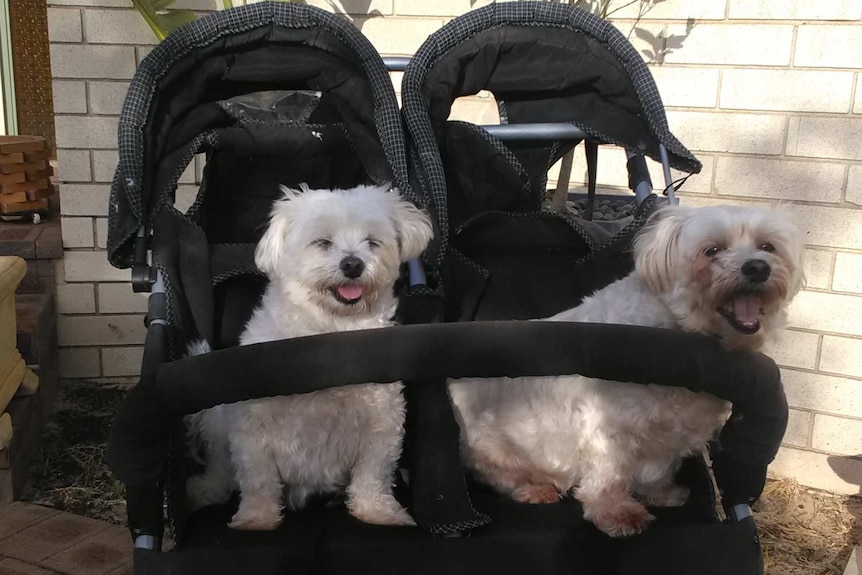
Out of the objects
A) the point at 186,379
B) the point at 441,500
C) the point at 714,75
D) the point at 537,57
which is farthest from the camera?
the point at 714,75

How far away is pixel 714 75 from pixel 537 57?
1.30 m

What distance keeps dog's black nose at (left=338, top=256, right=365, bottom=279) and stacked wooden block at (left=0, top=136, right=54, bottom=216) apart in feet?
9.27

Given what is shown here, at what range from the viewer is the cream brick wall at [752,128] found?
11.2 feet

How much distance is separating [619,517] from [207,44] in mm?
1824

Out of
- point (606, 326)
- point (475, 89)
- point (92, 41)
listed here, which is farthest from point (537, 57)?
point (92, 41)

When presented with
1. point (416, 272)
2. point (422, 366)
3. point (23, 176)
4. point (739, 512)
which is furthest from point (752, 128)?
point (23, 176)

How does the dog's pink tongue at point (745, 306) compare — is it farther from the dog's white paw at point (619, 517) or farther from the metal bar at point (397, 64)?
the metal bar at point (397, 64)

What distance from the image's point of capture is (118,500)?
10.7 feet

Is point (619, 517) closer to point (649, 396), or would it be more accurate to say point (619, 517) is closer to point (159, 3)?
point (649, 396)

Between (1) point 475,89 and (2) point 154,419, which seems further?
(1) point 475,89

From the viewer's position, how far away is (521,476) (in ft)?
7.47

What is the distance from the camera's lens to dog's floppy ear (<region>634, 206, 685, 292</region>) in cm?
207


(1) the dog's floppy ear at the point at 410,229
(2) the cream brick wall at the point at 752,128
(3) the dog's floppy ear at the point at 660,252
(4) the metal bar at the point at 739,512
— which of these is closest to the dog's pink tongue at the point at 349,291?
(1) the dog's floppy ear at the point at 410,229

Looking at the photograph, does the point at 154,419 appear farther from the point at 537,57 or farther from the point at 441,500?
the point at 537,57
